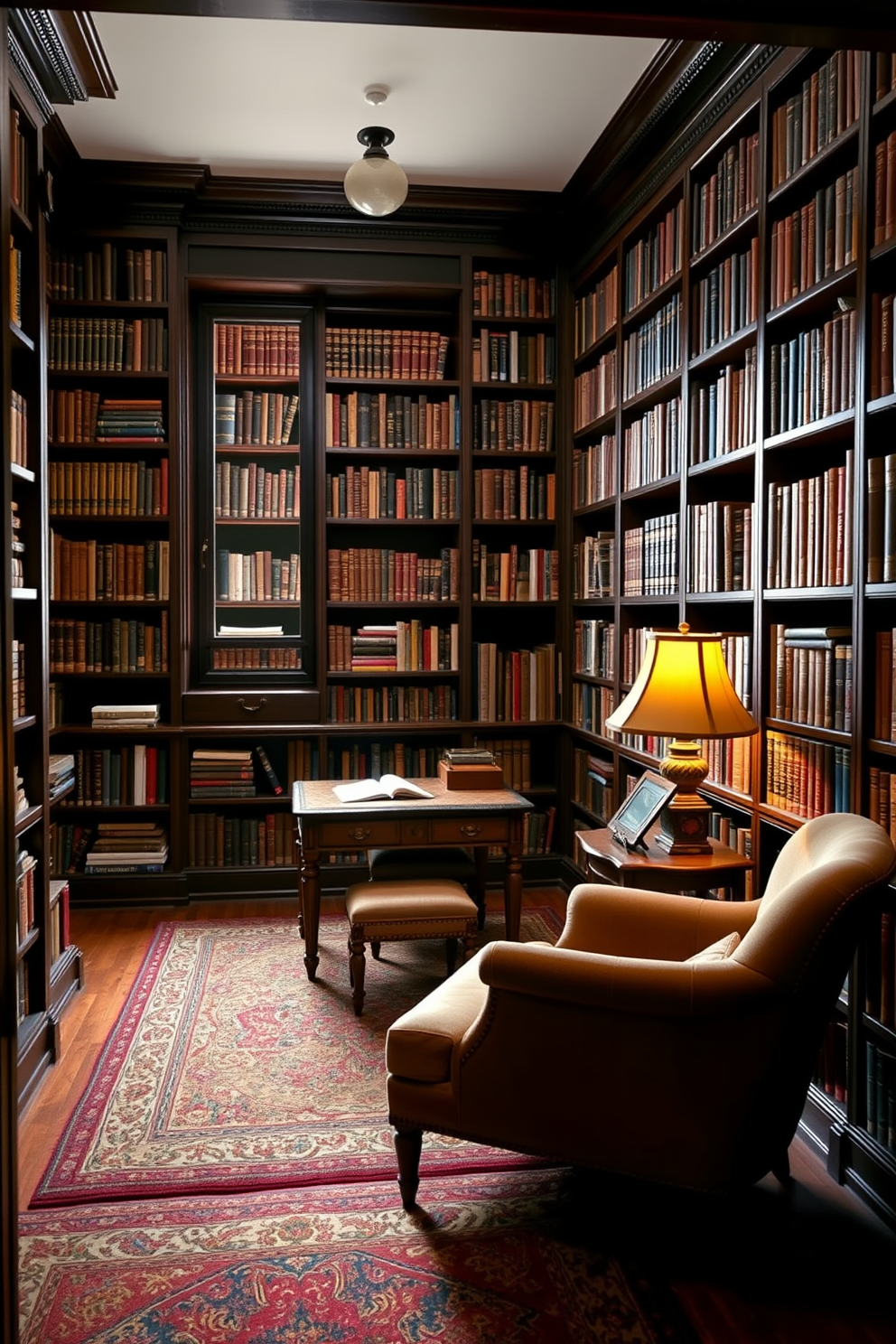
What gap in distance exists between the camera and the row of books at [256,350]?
491 cm

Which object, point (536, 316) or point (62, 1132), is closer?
point (62, 1132)

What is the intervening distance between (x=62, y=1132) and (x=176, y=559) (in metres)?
2.74

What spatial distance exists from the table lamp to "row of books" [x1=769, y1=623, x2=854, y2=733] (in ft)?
0.46

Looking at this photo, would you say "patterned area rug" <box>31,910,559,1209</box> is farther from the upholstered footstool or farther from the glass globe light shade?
the glass globe light shade

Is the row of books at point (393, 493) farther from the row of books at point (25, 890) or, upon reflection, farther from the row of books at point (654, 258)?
the row of books at point (25, 890)

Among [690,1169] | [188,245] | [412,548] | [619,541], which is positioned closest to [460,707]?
[412,548]

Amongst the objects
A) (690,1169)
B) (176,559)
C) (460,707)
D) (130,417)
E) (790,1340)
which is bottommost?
(790,1340)

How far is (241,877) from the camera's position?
4.90 meters

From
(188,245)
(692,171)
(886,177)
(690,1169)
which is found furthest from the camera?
(188,245)

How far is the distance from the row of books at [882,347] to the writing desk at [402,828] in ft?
6.36

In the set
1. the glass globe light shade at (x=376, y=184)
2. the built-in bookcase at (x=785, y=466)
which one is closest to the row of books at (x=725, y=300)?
the built-in bookcase at (x=785, y=466)

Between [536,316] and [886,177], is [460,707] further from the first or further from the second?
[886,177]

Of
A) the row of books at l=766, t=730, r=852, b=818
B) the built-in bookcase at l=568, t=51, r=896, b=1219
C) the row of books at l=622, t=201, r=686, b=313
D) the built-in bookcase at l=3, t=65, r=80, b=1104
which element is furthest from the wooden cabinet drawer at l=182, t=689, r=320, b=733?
the row of books at l=766, t=730, r=852, b=818

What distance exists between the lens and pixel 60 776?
142 inches
